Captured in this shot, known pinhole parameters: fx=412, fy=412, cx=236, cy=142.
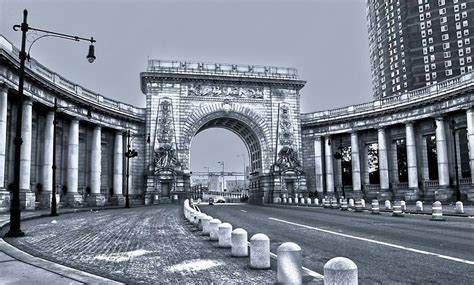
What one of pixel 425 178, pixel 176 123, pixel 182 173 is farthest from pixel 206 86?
pixel 425 178

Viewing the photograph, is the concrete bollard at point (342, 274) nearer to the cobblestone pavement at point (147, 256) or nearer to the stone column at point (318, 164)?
the cobblestone pavement at point (147, 256)

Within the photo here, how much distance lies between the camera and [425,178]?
48438 mm

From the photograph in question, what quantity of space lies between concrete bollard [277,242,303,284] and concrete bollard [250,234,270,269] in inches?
65.8

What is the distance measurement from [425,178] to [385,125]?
7.88 meters

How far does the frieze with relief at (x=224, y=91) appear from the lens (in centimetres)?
5850

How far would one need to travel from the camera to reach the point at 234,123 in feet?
207

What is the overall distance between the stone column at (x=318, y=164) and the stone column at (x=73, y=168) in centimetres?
3299

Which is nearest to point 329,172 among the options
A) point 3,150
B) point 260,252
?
point 3,150

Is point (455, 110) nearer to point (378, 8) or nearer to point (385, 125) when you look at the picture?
point (385, 125)

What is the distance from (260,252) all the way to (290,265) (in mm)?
1957

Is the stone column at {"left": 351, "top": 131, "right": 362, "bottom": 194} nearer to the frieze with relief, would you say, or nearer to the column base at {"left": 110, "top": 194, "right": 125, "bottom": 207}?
the frieze with relief

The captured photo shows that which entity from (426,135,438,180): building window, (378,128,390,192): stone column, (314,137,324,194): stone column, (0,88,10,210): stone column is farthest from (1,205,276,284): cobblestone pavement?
(426,135,438,180): building window

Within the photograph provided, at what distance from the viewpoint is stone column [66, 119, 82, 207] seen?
4062 cm

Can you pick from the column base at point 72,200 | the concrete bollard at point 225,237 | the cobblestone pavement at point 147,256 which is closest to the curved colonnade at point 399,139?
the column base at point 72,200
